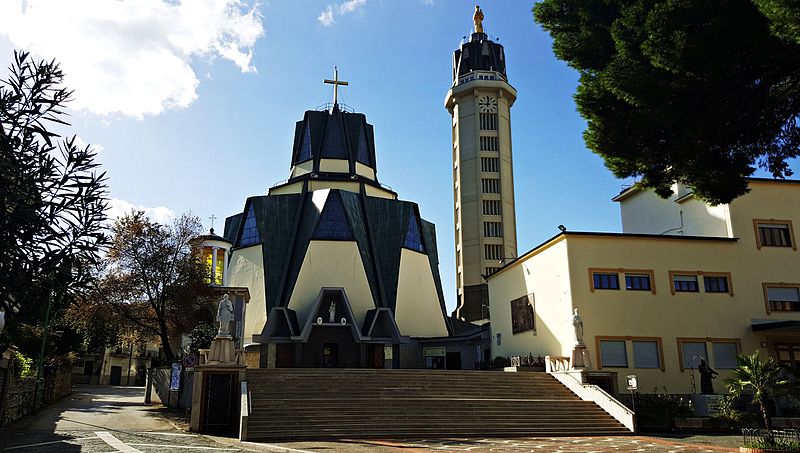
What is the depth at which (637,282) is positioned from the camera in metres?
24.4

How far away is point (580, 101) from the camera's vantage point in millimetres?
12727

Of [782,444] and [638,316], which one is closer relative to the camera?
[782,444]

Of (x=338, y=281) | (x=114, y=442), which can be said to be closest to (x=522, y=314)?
(x=338, y=281)

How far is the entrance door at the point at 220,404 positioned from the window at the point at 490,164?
135 ft

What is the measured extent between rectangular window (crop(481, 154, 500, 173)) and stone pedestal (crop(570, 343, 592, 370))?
35550 mm

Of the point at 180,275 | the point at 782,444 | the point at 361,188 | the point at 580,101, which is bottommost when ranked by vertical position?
the point at 782,444

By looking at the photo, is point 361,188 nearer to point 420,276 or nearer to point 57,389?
point 420,276

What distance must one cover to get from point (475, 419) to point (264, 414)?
6.18 metres

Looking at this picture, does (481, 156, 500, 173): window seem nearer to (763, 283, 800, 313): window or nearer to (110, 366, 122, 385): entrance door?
(763, 283, 800, 313): window

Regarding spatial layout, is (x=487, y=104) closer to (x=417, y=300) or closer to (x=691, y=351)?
(x=417, y=300)

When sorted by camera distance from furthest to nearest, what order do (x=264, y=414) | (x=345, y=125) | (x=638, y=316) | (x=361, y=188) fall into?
(x=345, y=125)
(x=361, y=188)
(x=638, y=316)
(x=264, y=414)

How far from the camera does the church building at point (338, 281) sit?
35.9 m

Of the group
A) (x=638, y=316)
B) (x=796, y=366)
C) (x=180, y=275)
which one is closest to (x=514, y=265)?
(x=638, y=316)

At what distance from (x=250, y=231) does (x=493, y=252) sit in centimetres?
2270
